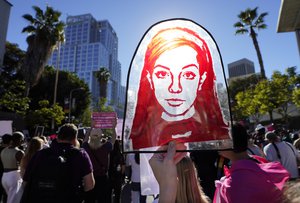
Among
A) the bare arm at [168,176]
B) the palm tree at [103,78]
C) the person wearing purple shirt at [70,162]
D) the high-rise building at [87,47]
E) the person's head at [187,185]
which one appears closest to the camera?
the bare arm at [168,176]

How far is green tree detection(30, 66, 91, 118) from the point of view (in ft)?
115

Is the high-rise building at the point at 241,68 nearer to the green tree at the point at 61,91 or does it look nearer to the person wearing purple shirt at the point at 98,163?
the green tree at the point at 61,91

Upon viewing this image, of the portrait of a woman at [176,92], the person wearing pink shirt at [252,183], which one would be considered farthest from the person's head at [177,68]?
the person wearing pink shirt at [252,183]

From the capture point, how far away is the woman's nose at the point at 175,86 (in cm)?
141

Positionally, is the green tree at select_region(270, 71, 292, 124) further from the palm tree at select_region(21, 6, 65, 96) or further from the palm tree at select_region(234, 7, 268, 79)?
the palm tree at select_region(21, 6, 65, 96)

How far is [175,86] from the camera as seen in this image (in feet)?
4.64

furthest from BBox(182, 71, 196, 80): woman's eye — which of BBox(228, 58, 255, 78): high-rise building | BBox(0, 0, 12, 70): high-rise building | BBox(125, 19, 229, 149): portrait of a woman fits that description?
BBox(228, 58, 255, 78): high-rise building

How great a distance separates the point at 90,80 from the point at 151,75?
135m

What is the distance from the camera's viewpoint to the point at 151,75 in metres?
1.42

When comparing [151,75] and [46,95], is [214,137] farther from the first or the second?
[46,95]

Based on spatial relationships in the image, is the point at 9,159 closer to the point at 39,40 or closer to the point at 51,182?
the point at 51,182

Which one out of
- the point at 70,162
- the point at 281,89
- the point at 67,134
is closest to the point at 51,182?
the point at 70,162

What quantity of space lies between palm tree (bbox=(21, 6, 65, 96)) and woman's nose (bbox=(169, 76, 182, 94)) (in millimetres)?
24238

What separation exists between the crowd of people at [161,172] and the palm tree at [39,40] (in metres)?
19.5
